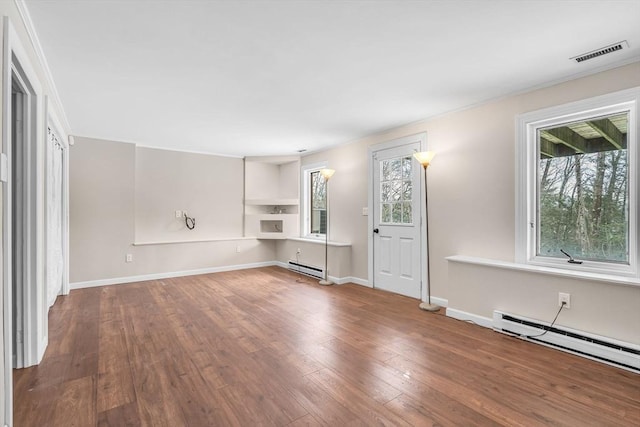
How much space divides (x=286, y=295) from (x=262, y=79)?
2.76 metres

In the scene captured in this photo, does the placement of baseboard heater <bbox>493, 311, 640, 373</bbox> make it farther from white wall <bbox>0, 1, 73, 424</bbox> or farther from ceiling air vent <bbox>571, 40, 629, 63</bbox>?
white wall <bbox>0, 1, 73, 424</bbox>

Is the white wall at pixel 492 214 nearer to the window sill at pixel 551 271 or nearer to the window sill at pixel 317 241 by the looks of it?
the window sill at pixel 551 271

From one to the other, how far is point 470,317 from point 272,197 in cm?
462

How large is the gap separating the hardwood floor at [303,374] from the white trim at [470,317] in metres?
0.15

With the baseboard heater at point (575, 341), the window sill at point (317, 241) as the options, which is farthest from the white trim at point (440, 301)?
the window sill at point (317, 241)

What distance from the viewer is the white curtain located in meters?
3.14

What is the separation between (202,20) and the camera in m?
1.93

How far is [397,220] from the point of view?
4.31m

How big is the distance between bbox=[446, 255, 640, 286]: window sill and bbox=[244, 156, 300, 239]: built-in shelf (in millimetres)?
3625

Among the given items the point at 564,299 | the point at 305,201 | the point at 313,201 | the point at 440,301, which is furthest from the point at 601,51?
the point at 305,201

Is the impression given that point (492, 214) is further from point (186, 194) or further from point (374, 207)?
point (186, 194)

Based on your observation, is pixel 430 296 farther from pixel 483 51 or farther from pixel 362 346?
pixel 483 51

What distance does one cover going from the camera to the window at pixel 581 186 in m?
2.49

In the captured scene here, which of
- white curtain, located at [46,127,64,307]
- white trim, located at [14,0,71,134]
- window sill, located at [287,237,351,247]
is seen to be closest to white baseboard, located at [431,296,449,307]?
window sill, located at [287,237,351,247]
